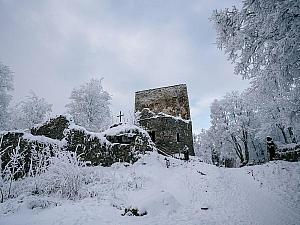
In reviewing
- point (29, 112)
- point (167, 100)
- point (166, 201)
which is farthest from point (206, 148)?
point (166, 201)

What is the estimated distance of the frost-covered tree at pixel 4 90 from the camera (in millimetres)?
21172

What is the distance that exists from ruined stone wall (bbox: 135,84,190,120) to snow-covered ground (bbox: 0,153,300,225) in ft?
40.7

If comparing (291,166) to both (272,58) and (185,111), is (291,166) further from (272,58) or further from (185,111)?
(185,111)

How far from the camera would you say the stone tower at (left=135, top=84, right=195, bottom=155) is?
22312 millimetres

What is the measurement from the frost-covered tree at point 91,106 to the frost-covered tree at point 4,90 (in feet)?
23.1

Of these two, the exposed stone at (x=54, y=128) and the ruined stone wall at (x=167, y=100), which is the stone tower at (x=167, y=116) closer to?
the ruined stone wall at (x=167, y=100)

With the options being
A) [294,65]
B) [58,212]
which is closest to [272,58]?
Result: [294,65]

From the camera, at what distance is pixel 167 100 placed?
24.4 m

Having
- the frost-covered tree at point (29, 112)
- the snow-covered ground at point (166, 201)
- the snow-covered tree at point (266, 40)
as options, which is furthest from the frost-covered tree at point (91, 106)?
the snow-covered tree at point (266, 40)

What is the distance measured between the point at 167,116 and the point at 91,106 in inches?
391

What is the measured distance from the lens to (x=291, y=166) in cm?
1265

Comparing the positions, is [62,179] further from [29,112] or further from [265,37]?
Answer: [29,112]

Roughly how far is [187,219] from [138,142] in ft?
23.1

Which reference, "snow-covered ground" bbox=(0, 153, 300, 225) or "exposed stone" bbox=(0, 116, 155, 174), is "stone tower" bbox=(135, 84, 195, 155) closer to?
"exposed stone" bbox=(0, 116, 155, 174)
